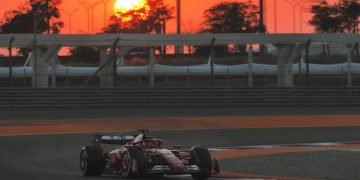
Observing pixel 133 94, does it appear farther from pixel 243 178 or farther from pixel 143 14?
pixel 143 14

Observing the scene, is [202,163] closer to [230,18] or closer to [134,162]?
[134,162]

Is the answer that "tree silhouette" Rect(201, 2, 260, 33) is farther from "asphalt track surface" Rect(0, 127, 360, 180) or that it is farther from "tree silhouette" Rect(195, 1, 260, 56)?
"asphalt track surface" Rect(0, 127, 360, 180)

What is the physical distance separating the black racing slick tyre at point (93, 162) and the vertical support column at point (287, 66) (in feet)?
66.5

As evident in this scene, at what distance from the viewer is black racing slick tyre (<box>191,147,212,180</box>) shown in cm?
1045

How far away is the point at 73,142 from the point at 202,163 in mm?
7691

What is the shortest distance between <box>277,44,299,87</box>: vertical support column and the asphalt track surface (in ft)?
29.8

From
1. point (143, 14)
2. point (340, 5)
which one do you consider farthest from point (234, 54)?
point (143, 14)

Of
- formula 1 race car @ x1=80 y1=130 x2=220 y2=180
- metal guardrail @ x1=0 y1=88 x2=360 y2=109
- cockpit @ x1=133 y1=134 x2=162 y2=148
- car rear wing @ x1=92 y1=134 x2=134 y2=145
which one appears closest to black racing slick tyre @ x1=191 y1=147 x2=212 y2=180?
formula 1 race car @ x1=80 y1=130 x2=220 y2=180

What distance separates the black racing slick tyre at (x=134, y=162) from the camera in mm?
10258

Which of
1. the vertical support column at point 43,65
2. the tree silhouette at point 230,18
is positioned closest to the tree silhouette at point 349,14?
the tree silhouette at point 230,18

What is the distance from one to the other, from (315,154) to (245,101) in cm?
1526

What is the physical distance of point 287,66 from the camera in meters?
30.9

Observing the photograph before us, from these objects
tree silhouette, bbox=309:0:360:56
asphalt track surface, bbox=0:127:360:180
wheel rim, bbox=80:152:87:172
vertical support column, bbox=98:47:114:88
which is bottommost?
asphalt track surface, bbox=0:127:360:180

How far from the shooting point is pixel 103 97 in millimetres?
28344
